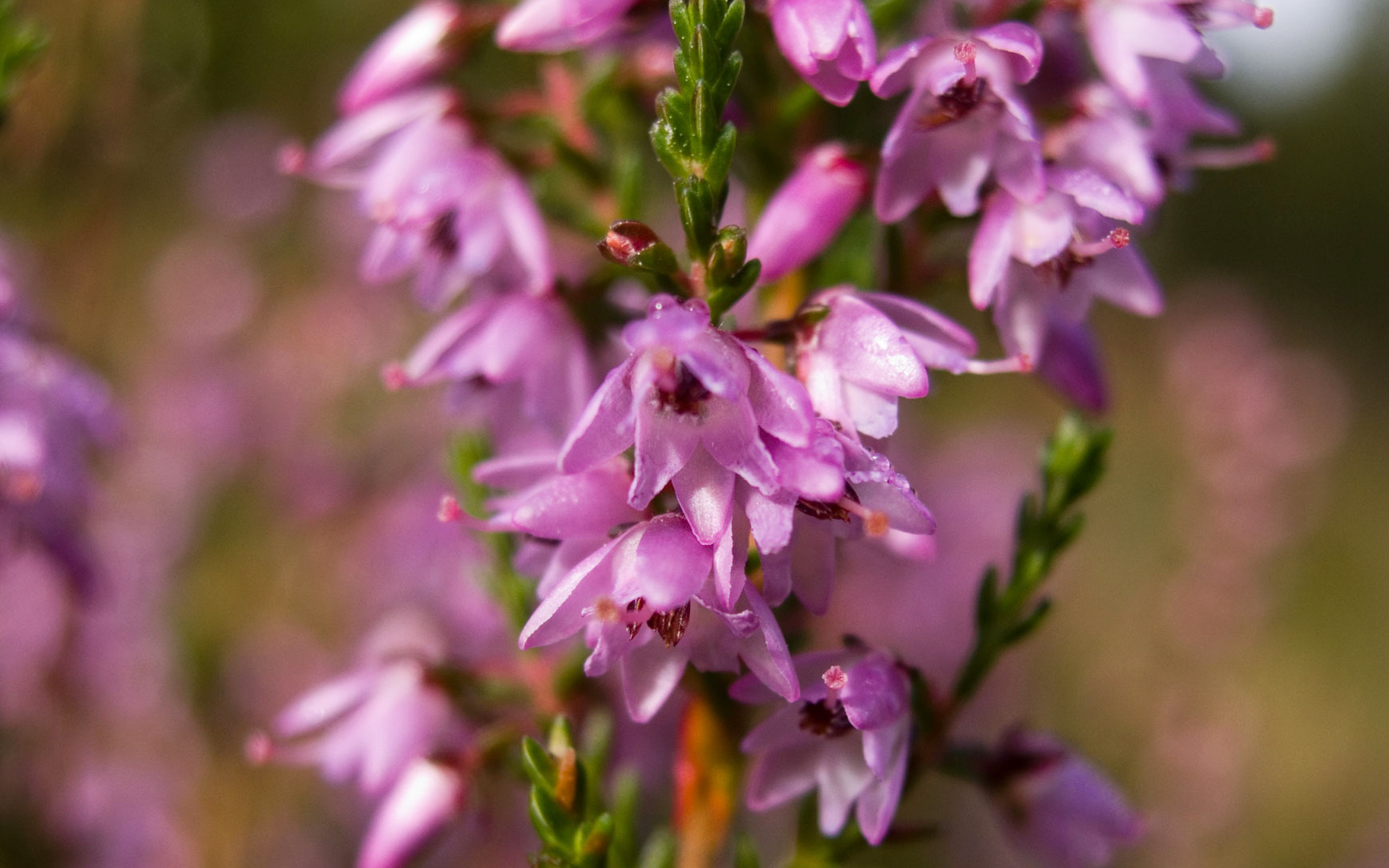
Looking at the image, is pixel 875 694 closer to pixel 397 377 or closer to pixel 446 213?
pixel 397 377

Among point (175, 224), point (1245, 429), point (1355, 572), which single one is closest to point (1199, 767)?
point (1245, 429)

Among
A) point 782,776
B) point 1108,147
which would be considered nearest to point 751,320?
point 1108,147

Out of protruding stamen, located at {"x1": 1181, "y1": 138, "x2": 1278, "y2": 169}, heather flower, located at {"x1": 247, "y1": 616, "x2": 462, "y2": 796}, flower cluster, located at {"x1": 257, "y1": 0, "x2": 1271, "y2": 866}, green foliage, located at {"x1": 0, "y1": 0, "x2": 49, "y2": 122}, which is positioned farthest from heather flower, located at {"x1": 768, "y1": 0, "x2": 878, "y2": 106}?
green foliage, located at {"x1": 0, "y1": 0, "x2": 49, "y2": 122}

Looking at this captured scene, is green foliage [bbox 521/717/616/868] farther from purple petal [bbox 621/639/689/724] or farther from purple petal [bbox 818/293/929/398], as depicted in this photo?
purple petal [bbox 818/293/929/398]

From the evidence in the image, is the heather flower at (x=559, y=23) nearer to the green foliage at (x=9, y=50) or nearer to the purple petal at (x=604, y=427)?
the purple petal at (x=604, y=427)

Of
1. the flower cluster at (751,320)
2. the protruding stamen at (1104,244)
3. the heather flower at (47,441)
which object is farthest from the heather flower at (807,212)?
the heather flower at (47,441)
